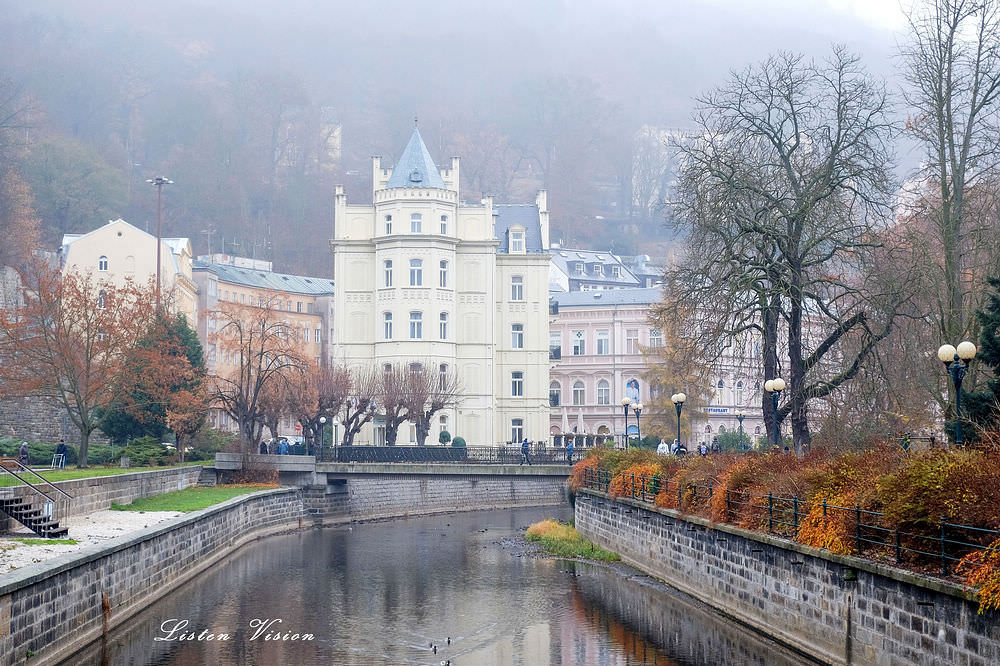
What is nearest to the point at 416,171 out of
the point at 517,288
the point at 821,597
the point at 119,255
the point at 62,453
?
the point at 517,288

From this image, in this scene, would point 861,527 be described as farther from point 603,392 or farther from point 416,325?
point 603,392

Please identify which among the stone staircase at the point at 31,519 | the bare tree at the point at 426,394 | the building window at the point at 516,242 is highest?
the building window at the point at 516,242

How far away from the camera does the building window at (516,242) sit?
7856 centimetres

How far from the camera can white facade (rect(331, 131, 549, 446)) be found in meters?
73.6

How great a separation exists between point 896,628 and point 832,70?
21623mm

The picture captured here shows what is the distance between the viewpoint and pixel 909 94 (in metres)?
34.4

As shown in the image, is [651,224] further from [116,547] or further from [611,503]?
[116,547]

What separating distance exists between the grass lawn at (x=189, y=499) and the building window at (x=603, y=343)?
38.3 m

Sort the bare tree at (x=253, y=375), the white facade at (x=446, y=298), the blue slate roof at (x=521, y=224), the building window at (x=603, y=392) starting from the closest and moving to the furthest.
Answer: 1. the bare tree at (x=253, y=375)
2. the white facade at (x=446, y=298)
3. the blue slate roof at (x=521, y=224)
4. the building window at (x=603, y=392)

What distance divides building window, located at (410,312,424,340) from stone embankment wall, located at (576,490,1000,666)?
40.7 metres

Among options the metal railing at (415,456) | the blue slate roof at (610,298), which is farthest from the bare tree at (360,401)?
the blue slate roof at (610,298)

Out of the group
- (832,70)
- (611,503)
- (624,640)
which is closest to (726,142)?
(832,70)

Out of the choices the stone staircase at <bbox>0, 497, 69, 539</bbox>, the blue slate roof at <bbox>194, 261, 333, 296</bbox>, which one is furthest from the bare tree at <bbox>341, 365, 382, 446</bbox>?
the blue slate roof at <bbox>194, 261, 333, 296</bbox>

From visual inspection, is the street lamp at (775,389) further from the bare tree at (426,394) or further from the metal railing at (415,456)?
the bare tree at (426,394)
